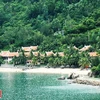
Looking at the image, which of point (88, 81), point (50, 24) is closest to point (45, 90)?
point (88, 81)

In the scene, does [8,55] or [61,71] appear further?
[8,55]

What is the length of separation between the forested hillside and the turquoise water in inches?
1102

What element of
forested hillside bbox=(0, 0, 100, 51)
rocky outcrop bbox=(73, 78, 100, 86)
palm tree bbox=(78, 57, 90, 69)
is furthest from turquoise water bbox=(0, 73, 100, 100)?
forested hillside bbox=(0, 0, 100, 51)

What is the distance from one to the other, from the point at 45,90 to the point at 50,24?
60188 mm

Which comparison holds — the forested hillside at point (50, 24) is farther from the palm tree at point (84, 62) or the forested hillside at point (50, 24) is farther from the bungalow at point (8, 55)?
the palm tree at point (84, 62)

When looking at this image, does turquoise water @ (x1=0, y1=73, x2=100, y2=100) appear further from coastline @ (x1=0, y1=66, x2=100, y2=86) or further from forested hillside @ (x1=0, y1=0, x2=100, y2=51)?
forested hillside @ (x1=0, y1=0, x2=100, y2=51)

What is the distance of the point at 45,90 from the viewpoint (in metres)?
61.3

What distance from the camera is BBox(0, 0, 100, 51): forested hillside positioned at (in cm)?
10600

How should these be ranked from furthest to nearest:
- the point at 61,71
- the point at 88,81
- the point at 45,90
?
the point at 61,71, the point at 88,81, the point at 45,90

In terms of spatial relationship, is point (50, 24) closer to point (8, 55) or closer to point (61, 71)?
point (8, 55)

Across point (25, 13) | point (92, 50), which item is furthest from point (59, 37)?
point (25, 13)

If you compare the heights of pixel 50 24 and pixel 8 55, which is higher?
pixel 50 24

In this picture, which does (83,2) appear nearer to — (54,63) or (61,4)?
(61,4)

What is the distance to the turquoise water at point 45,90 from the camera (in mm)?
55125
